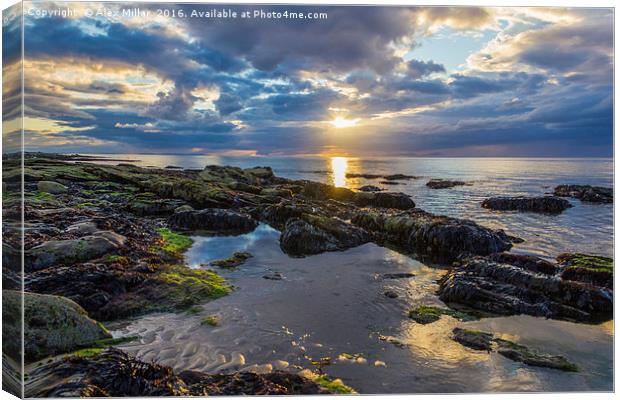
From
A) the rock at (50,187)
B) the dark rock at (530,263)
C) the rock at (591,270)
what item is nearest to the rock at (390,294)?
the dark rock at (530,263)

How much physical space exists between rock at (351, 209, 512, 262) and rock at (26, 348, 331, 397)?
982 centimetres

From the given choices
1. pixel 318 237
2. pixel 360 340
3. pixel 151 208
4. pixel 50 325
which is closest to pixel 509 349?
pixel 360 340

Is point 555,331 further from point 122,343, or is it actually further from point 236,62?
point 236,62

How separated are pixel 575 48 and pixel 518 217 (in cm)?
1634

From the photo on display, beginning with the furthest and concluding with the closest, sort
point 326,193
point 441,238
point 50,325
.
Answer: point 326,193, point 441,238, point 50,325

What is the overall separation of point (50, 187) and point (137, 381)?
21.5 metres

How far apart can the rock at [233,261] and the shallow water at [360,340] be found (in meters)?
1.68

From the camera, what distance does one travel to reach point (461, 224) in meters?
16.7

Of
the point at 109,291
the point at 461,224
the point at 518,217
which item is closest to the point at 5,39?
the point at 109,291

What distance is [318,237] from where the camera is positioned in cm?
1645

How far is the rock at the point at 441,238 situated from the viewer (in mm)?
15758

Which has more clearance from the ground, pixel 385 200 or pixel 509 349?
pixel 385 200

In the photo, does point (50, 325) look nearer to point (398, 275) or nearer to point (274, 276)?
point (274, 276)

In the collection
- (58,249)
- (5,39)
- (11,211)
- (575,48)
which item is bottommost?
(58,249)
